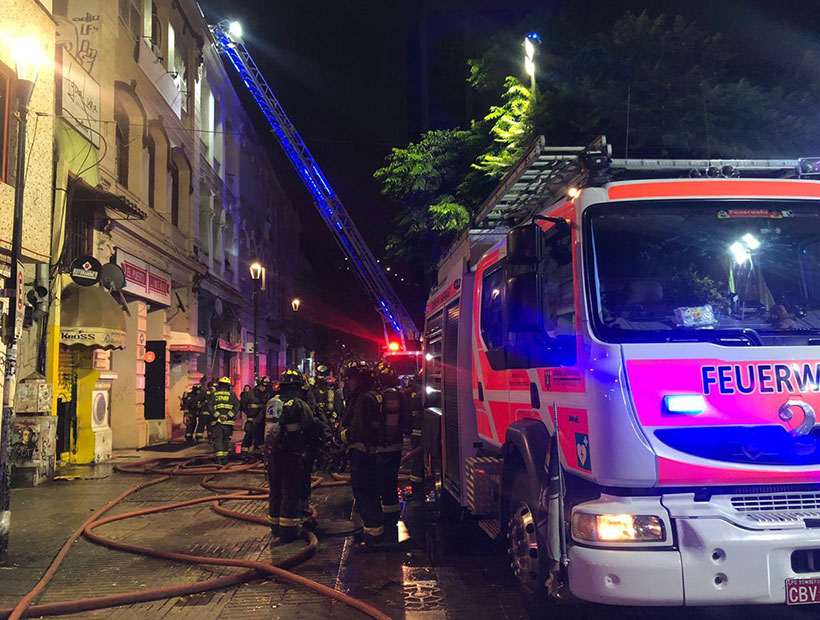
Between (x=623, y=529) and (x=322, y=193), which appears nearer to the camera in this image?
(x=623, y=529)

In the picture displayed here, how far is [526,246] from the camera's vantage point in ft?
12.4

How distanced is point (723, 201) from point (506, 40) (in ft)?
31.9

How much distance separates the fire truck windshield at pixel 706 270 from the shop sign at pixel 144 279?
1384 centimetres

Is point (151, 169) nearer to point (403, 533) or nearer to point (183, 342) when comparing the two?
point (183, 342)

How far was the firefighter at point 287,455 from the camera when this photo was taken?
6.60 meters

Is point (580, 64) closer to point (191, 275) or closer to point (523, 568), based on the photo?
point (523, 568)

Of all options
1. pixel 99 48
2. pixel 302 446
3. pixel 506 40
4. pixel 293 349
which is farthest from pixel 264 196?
pixel 302 446

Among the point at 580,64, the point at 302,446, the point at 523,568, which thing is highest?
the point at 580,64

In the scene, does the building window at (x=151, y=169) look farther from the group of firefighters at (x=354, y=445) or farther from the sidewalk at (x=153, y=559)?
the group of firefighters at (x=354, y=445)

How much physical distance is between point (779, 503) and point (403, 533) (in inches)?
174

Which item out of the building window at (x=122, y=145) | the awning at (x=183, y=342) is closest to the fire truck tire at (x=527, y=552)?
the building window at (x=122, y=145)

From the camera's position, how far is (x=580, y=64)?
1070cm

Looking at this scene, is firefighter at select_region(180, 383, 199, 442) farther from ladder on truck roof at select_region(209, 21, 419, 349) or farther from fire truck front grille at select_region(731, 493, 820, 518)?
fire truck front grille at select_region(731, 493, 820, 518)

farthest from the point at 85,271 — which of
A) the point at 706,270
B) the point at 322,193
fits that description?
the point at 322,193
